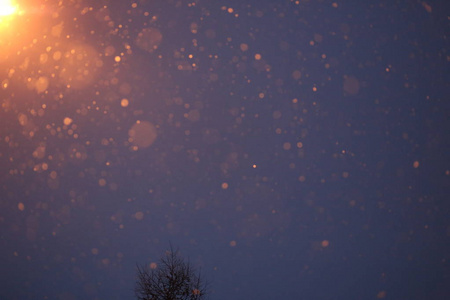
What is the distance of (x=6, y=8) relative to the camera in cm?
911

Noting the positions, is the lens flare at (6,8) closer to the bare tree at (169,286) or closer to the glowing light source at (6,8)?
the glowing light source at (6,8)

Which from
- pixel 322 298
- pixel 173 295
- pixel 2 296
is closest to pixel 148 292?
pixel 173 295

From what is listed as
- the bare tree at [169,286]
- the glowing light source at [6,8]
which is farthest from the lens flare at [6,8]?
the bare tree at [169,286]

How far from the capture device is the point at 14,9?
923 centimetres

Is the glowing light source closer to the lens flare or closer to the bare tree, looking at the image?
the lens flare

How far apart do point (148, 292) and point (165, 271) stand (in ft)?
4.36

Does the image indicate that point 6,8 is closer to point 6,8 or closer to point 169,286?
point 6,8

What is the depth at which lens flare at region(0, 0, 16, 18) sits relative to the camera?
357 inches

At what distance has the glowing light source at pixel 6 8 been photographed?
357 inches

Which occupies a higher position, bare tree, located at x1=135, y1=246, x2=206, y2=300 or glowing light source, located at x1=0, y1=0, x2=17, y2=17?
glowing light source, located at x1=0, y1=0, x2=17, y2=17

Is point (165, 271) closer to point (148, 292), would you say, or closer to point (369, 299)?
point (148, 292)

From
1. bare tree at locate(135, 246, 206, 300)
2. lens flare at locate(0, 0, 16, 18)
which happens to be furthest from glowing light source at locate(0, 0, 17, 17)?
bare tree at locate(135, 246, 206, 300)

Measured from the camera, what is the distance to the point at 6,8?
29.9 feet

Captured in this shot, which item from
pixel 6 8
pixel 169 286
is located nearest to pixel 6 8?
pixel 6 8
